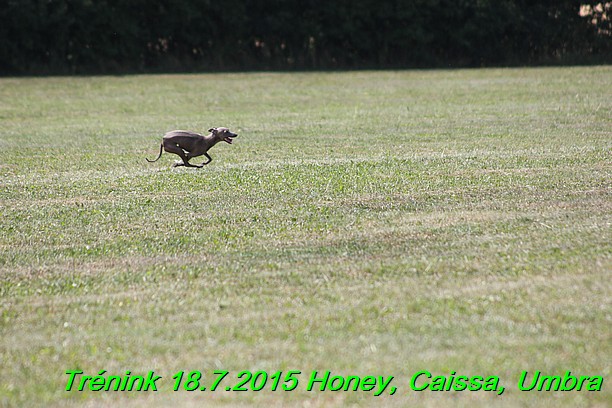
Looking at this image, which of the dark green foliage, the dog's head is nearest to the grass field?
the dog's head

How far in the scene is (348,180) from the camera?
9156 mm

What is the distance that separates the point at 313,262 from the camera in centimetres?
620

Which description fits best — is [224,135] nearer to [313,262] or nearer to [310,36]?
[313,262]

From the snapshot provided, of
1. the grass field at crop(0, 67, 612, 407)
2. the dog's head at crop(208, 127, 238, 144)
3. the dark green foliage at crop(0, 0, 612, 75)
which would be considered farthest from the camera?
the dark green foliage at crop(0, 0, 612, 75)

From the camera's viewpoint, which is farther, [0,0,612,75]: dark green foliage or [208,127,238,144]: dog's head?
[0,0,612,75]: dark green foliage

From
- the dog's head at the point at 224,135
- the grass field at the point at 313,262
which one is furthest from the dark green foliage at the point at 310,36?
the dog's head at the point at 224,135

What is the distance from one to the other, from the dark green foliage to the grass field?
15.1m

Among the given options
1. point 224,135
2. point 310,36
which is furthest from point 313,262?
point 310,36

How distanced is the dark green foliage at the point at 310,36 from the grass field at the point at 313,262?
15.1 meters

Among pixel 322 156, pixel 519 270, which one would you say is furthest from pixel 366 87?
pixel 519 270

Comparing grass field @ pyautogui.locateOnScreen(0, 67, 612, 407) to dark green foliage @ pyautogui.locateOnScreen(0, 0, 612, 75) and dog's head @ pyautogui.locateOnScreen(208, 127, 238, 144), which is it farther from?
dark green foliage @ pyautogui.locateOnScreen(0, 0, 612, 75)

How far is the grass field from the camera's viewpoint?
4.46 m

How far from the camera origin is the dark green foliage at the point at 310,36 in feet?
90.3

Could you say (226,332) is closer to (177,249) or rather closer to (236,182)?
(177,249)
